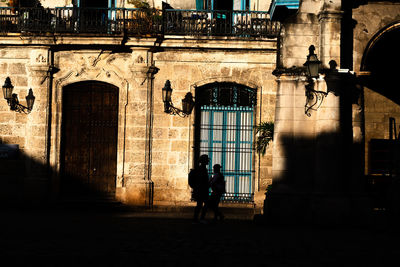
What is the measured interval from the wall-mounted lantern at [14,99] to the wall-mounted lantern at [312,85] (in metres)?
9.45

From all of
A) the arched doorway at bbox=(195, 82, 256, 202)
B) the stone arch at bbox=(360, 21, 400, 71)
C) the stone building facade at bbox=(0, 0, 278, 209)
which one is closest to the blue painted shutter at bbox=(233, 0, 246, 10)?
the stone building facade at bbox=(0, 0, 278, 209)

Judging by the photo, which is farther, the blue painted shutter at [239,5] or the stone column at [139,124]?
the blue painted shutter at [239,5]

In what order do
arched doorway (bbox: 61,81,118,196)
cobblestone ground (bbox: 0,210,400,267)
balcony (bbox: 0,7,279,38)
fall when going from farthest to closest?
1. arched doorway (bbox: 61,81,118,196)
2. balcony (bbox: 0,7,279,38)
3. cobblestone ground (bbox: 0,210,400,267)

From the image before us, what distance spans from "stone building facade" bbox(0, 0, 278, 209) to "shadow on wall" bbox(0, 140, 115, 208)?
3 cm

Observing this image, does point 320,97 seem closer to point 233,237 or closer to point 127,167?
point 233,237

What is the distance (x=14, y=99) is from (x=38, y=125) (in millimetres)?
1000

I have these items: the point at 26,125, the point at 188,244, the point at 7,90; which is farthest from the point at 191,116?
the point at 188,244

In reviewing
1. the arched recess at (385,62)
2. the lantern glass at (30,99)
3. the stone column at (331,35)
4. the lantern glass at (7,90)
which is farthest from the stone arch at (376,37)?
the lantern glass at (7,90)

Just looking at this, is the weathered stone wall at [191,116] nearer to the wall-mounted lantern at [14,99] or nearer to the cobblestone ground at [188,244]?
the wall-mounted lantern at [14,99]

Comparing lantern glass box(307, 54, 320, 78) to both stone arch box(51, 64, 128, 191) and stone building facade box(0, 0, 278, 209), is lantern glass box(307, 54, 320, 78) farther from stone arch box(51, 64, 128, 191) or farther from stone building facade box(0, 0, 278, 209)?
stone arch box(51, 64, 128, 191)

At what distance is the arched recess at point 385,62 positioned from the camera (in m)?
15.1

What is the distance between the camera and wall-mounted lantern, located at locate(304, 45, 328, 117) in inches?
548

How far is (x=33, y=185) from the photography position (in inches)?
820

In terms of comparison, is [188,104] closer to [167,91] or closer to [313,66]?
[167,91]
